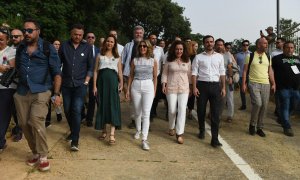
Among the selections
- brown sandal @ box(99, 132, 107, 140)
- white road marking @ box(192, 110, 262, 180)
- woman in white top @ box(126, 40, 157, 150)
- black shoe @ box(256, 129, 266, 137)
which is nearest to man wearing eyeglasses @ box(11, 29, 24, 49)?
woman in white top @ box(126, 40, 157, 150)

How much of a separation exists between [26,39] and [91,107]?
2975 millimetres

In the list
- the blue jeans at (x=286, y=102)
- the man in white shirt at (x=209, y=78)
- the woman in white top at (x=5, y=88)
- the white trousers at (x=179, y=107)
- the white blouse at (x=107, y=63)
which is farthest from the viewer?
the blue jeans at (x=286, y=102)

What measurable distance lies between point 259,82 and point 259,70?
0.79 ft

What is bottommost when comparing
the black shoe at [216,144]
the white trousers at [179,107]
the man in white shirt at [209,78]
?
the black shoe at [216,144]

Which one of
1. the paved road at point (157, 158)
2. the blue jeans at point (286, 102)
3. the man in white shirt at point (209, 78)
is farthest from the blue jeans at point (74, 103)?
the blue jeans at point (286, 102)

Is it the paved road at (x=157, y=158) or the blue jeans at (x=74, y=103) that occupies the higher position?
the blue jeans at (x=74, y=103)

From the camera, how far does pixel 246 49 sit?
10.7 meters

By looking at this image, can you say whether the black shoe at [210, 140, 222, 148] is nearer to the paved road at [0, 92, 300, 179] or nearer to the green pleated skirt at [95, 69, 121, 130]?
the paved road at [0, 92, 300, 179]

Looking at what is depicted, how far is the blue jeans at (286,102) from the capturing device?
8133mm

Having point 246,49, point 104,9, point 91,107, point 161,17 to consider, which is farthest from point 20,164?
point 161,17

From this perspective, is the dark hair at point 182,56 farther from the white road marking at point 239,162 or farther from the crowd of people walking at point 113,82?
the white road marking at point 239,162

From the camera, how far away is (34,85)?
17.5 ft

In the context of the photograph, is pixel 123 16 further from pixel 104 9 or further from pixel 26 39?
pixel 26 39

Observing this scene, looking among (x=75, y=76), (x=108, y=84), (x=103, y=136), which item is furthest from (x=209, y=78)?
(x=75, y=76)
